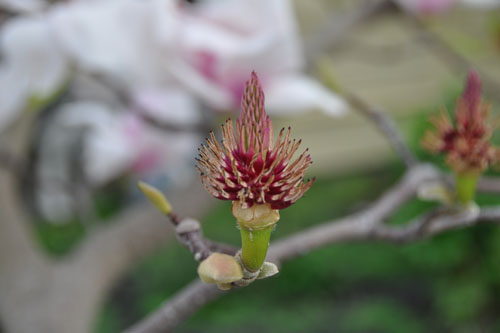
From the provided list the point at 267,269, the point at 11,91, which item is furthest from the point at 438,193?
the point at 11,91

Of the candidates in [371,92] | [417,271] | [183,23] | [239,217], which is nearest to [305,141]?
[371,92]

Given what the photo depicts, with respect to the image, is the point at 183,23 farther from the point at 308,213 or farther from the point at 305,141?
the point at 305,141

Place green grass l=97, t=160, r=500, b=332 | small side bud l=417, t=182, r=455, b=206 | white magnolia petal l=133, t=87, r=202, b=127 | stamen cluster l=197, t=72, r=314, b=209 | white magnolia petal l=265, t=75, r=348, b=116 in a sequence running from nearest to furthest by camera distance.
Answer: stamen cluster l=197, t=72, r=314, b=209 → small side bud l=417, t=182, r=455, b=206 → white magnolia petal l=265, t=75, r=348, b=116 → white magnolia petal l=133, t=87, r=202, b=127 → green grass l=97, t=160, r=500, b=332

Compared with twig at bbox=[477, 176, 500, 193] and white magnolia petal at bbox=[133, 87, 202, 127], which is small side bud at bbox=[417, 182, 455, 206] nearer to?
twig at bbox=[477, 176, 500, 193]

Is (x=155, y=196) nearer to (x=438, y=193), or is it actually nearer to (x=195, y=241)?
(x=195, y=241)

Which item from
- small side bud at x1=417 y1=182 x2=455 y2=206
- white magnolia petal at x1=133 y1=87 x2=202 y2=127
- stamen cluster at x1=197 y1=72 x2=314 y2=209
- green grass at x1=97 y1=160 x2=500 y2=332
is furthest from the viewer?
green grass at x1=97 y1=160 x2=500 y2=332

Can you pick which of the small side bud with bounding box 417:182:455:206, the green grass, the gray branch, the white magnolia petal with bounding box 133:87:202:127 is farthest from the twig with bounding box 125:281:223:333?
the green grass
